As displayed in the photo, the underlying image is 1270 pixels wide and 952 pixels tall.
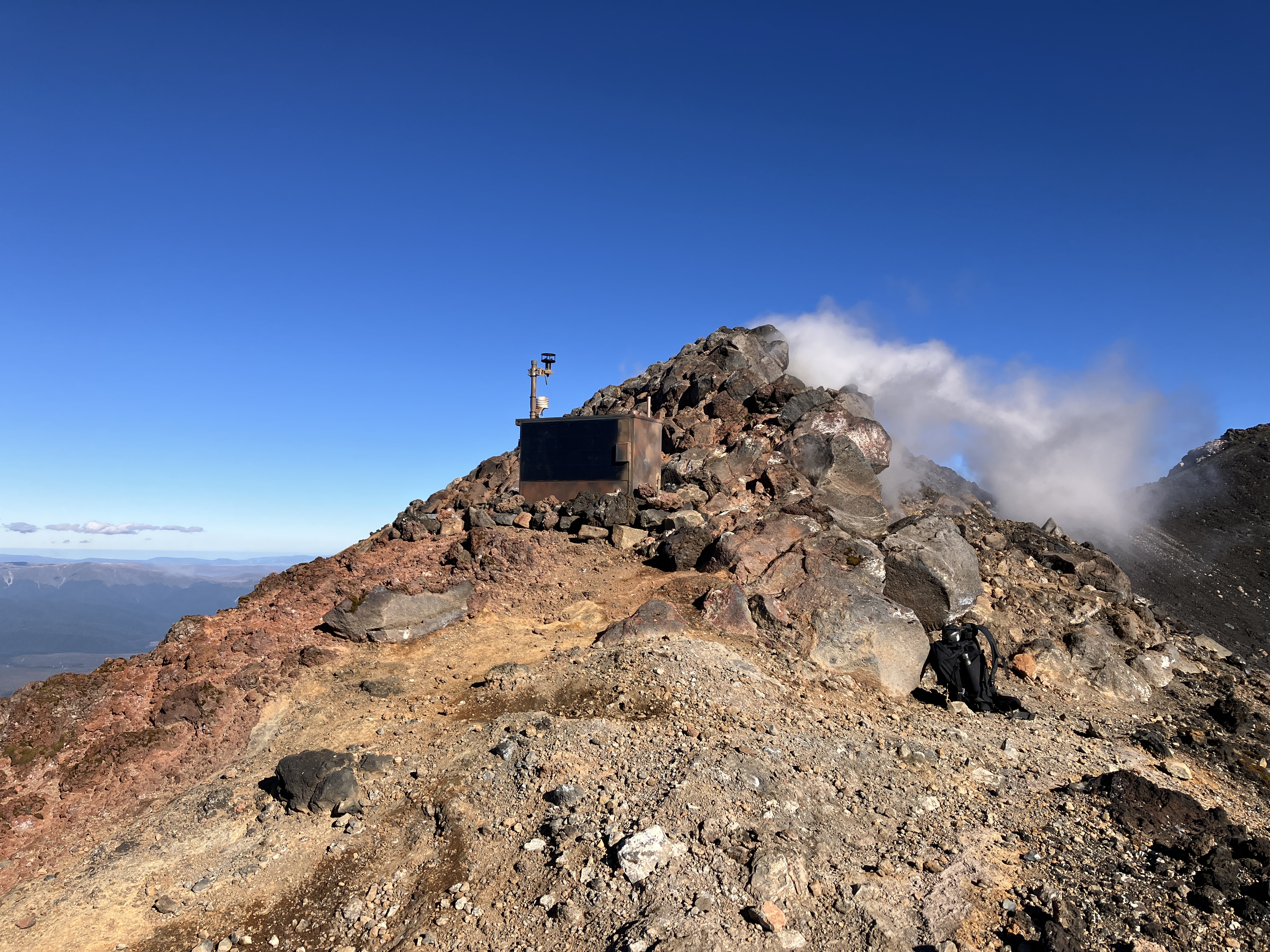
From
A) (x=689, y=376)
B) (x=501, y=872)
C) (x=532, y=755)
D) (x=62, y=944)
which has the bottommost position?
(x=62, y=944)

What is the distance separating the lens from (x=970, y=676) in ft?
40.2

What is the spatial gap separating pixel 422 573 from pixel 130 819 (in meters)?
6.44

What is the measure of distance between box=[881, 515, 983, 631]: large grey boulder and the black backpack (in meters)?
1.44

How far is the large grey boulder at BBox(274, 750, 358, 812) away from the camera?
8.19m

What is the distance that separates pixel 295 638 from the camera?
12523mm

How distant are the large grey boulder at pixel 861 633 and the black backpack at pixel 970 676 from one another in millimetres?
312

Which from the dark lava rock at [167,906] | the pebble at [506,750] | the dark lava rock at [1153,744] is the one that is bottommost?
the dark lava rock at [167,906]

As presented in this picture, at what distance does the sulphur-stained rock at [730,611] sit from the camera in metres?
12.4

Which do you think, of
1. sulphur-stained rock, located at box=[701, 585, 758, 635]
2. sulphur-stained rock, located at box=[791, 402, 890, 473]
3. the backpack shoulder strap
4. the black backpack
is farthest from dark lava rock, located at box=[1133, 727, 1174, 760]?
sulphur-stained rock, located at box=[791, 402, 890, 473]

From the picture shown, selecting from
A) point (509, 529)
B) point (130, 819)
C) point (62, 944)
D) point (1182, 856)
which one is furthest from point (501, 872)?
point (509, 529)

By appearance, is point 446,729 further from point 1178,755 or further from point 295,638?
point 1178,755

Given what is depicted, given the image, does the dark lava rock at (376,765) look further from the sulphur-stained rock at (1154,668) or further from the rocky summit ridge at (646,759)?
the sulphur-stained rock at (1154,668)

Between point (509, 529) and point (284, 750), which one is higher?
point (509, 529)

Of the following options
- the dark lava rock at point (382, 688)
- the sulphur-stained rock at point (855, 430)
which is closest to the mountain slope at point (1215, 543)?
the sulphur-stained rock at point (855, 430)
